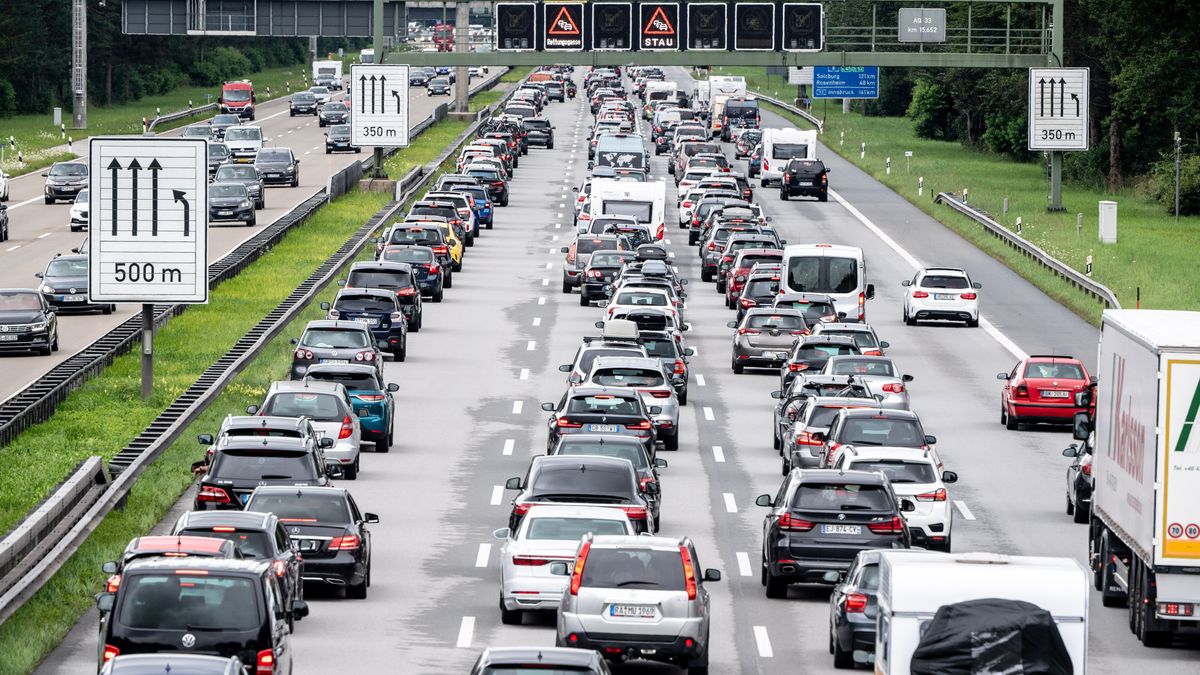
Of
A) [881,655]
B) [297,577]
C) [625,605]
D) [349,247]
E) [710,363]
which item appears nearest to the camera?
[881,655]

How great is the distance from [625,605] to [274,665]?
3699mm

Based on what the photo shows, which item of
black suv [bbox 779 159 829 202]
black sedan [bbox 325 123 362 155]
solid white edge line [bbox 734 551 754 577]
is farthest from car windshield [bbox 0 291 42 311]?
black sedan [bbox 325 123 362 155]

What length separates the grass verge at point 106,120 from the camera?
98.8m

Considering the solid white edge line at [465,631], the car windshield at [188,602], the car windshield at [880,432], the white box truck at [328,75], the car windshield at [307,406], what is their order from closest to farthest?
1. the car windshield at [188,602]
2. the solid white edge line at [465,631]
3. the car windshield at [880,432]
4. the car windshield at [307,406]
5. the white box truck at [328,75]

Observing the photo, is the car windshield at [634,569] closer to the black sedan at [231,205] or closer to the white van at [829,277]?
the white van at [829,277]

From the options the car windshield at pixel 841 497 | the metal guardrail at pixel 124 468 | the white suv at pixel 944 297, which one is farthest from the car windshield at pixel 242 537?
the white suv at pixel 944 297

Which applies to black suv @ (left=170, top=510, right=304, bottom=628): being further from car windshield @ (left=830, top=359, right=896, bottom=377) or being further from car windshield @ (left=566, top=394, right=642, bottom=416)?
car windshield @ (left=830, top=359, right=896, bottom=377)

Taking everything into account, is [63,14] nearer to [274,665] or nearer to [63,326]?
[63,326]

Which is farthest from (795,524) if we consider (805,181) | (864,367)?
(805,181)

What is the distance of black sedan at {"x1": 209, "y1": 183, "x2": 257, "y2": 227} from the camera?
72562 mm

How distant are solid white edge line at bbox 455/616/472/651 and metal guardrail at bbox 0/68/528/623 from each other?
4.48 m

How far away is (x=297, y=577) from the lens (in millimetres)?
23547

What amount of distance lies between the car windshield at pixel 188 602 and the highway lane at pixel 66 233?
23700 millimetres

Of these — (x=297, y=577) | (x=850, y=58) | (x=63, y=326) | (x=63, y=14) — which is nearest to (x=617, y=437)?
(x=297, y=577)
